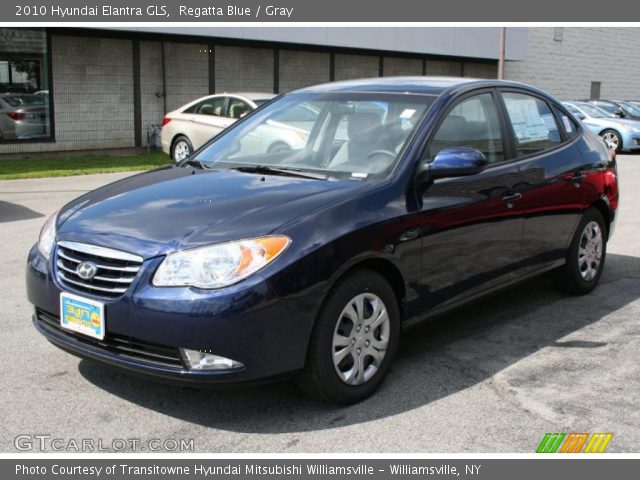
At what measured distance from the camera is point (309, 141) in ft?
16.3

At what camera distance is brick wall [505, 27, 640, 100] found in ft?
104

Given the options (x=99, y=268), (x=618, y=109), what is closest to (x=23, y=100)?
(x=99, y=268)

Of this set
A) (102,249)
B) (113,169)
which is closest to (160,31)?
(113,169)

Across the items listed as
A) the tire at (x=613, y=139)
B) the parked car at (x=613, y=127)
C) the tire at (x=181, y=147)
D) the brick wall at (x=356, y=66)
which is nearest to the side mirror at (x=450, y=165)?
the tire at (x=181, y=147)

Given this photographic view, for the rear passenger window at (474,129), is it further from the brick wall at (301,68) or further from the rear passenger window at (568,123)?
the brick wall at (301,68)

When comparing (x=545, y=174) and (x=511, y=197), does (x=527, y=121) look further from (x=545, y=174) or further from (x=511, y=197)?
(x=511, y=197)

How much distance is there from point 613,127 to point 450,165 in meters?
18.7

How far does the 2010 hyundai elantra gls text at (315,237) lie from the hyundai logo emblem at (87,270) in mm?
12

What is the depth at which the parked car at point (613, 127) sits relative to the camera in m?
21.0

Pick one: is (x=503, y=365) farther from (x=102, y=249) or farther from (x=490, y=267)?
(x=102, y=249)

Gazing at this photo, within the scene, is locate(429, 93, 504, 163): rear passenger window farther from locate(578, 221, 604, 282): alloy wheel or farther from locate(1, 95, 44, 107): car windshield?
locate(1, 95, 44, 107): car windshield

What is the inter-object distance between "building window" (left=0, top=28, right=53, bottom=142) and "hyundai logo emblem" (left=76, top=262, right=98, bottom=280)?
13999 mm

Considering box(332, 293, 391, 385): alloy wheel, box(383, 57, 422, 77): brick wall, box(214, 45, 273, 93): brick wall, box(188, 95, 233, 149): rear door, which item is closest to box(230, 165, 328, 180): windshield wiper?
box(332, 293, 391, 385): alloy wheel

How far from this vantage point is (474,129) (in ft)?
16.5
